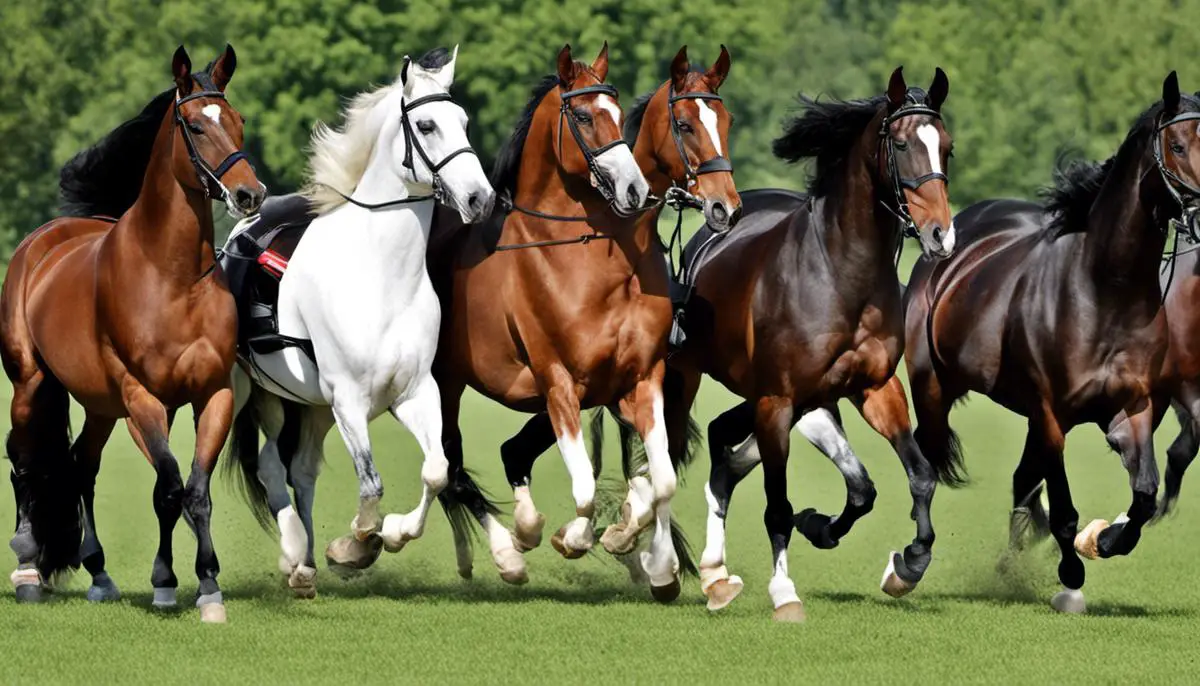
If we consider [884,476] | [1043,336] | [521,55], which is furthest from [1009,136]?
[1043,336]

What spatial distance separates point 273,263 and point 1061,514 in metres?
3.96

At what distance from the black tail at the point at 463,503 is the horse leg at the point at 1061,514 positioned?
272cm

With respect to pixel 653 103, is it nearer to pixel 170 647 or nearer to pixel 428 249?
pixel 428 249

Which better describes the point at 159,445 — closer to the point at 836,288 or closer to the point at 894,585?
the point at 836,288

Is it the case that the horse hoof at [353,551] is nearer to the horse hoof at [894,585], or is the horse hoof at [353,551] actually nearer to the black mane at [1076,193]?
the horse hoof at [894,585]

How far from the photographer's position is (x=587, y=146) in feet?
33.3

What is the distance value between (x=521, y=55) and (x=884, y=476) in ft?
95.4

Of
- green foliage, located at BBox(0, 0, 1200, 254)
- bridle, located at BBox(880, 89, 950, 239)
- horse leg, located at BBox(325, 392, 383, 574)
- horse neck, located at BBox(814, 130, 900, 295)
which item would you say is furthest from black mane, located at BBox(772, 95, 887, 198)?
green foliage, located at BBox(0, 0, 1200, 254)

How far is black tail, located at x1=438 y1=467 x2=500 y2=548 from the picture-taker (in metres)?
11.1

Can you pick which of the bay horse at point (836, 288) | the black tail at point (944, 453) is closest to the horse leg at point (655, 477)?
the bay horse at point (836, 288)

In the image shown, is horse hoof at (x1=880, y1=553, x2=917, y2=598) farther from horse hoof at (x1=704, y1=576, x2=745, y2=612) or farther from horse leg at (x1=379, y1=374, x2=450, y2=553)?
horse leg at (x1=379, y1=374, x2=450, y2=553)

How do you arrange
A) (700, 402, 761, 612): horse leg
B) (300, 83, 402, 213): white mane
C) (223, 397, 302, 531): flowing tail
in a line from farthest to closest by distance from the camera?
1. (223, 397, 302, 531): flowing tail
2. (700, 402, 761, 612): horse leg
3. (300, 83, 402, 213): white mane

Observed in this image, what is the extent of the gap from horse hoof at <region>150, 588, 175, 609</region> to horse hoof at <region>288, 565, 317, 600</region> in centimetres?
55

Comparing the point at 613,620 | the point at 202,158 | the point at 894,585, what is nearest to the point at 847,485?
the point at 894,585
